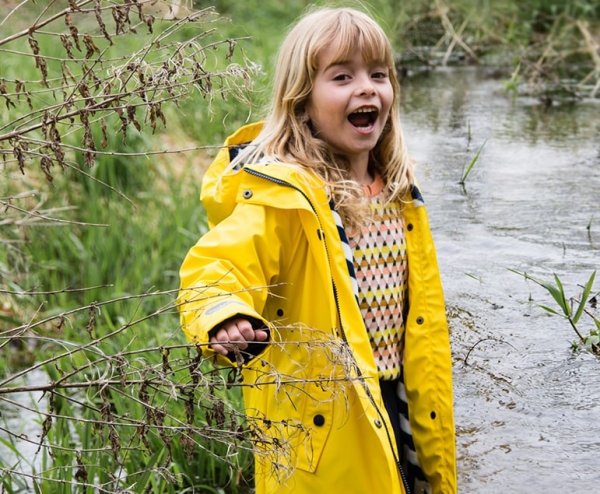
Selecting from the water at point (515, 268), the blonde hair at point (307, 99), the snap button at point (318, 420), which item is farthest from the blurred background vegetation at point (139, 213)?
the water at point (515, 268)

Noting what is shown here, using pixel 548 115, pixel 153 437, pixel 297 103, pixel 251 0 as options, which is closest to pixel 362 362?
pixel 297 103

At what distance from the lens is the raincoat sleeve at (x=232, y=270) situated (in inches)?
80.1

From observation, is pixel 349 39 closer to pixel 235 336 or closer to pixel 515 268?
pixel 235 336

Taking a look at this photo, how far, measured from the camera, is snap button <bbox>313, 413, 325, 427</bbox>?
2.30 m

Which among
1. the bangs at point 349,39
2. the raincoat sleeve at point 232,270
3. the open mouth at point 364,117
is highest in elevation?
the bangs at point 349,39

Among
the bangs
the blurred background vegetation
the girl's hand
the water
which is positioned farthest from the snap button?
the bangs

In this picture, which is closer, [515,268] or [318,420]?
[318,420]

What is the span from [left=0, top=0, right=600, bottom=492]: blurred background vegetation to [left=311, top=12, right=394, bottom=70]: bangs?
0.24 m

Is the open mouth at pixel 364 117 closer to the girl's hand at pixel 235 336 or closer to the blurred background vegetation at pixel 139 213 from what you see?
the blurred background vegetation at pixel 139 213

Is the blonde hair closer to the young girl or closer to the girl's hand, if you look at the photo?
the young girl

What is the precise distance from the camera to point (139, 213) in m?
5.46

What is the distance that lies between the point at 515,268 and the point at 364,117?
143 cm

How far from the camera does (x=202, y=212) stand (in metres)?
5.32

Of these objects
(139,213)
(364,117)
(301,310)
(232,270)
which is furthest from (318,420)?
(139,213)
